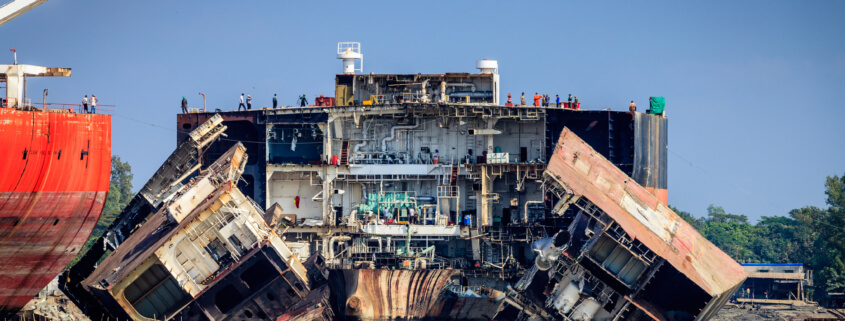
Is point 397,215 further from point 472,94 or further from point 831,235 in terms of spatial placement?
point 831,235

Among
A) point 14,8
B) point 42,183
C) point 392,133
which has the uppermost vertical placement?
point 14,8

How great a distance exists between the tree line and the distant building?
1.28 m

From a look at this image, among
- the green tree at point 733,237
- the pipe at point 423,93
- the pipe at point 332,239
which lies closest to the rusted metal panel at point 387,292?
the pipe at point 332,239

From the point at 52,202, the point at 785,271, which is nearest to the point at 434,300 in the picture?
the point at 52,202

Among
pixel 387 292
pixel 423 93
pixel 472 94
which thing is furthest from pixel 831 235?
pixel 387 292

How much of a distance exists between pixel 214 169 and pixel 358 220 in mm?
6459

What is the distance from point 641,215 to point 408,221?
1095 centimetres

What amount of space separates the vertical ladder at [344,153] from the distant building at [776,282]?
74.0 feet

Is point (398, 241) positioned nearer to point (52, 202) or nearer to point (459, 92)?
point (459, 92)

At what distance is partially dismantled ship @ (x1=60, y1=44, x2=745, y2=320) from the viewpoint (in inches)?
1719

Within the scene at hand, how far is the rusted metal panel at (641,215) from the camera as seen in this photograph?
42.8 metres

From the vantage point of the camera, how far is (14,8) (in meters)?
51.2

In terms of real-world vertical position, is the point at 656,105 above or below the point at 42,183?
above

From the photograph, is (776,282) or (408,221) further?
(776,282)
